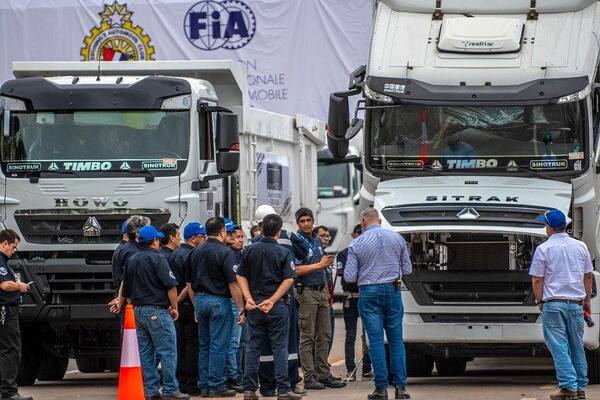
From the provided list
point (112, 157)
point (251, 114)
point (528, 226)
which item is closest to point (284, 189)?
point (251, 114)

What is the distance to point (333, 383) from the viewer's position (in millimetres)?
16219

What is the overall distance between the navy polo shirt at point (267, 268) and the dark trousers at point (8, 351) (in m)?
2.33

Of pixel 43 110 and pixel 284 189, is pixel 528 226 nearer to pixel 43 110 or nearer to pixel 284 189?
pixel 43 110

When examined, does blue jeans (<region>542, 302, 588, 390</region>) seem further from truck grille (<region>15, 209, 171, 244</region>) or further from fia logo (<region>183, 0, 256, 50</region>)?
fia logo (<region>183, 0, 256, 50</region>)

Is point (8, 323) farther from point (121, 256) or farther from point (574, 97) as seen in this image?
point (574, 97)

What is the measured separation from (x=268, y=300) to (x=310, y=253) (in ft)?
5.93

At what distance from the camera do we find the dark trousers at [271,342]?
14.3 m

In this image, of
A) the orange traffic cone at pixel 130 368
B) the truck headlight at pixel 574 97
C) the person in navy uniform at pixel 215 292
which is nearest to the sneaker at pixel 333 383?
the person in navy uniform at pixel 215 292

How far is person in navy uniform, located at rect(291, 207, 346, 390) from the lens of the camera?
625 inches

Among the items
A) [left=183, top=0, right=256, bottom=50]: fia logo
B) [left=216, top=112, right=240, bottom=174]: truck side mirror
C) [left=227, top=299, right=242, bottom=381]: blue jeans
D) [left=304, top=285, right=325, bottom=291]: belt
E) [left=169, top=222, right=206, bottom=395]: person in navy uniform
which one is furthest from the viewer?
[left=183, top=0, right=256, bottom=50]: fia logo

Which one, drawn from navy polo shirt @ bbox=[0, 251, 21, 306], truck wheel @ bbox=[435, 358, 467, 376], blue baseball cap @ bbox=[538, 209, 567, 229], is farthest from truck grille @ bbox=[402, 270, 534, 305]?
navy polo shirt @ bbox=[0, 251, 21, 306]

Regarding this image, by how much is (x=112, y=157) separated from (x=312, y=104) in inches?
634

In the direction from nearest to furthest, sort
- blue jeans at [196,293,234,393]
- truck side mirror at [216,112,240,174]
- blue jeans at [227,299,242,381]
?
blue jeans at [196,293,234,393] < blue jeans at [227,299,242,381] < truck side mirror at [216,112,240,174]

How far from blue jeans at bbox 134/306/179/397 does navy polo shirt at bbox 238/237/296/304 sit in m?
0.89
